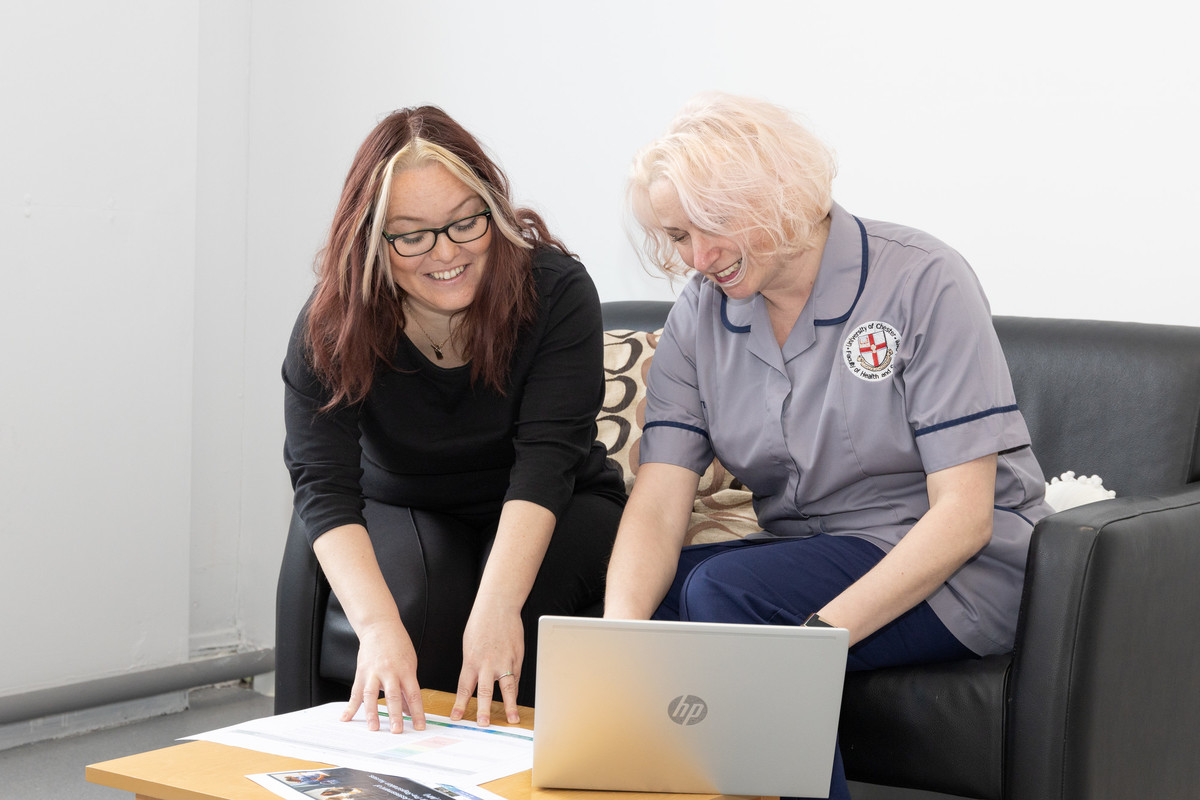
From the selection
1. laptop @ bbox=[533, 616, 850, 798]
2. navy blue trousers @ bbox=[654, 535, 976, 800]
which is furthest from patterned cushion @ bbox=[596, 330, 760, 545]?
laptop @ bbox=[533, 616, 850, 798]

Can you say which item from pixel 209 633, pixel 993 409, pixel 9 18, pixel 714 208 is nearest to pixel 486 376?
pixel 714 208

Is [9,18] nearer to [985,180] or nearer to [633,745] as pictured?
[985,180]

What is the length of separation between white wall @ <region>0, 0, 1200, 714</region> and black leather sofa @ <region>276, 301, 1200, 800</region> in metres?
0.40

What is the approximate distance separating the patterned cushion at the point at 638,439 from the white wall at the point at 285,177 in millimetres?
496

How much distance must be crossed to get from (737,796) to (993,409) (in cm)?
60

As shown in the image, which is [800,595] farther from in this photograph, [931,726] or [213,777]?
[213,777]

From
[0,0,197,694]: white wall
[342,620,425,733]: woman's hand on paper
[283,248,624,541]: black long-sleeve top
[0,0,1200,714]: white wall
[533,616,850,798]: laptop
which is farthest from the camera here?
[0,0,197,694]: white wall

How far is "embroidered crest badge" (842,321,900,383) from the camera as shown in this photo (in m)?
1.46

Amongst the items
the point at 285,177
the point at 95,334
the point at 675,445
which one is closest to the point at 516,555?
the point at 675,445

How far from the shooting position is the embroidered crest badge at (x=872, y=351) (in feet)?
4.79

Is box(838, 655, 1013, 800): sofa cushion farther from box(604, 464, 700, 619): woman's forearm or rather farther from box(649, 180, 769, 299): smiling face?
box(649, 180, 769, 299): smiling face

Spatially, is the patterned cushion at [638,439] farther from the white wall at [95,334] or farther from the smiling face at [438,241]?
the white wall at [95,334]

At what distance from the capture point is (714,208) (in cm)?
142

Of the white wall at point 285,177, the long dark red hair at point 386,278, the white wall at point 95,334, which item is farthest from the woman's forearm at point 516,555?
the white wall at point 95,334
